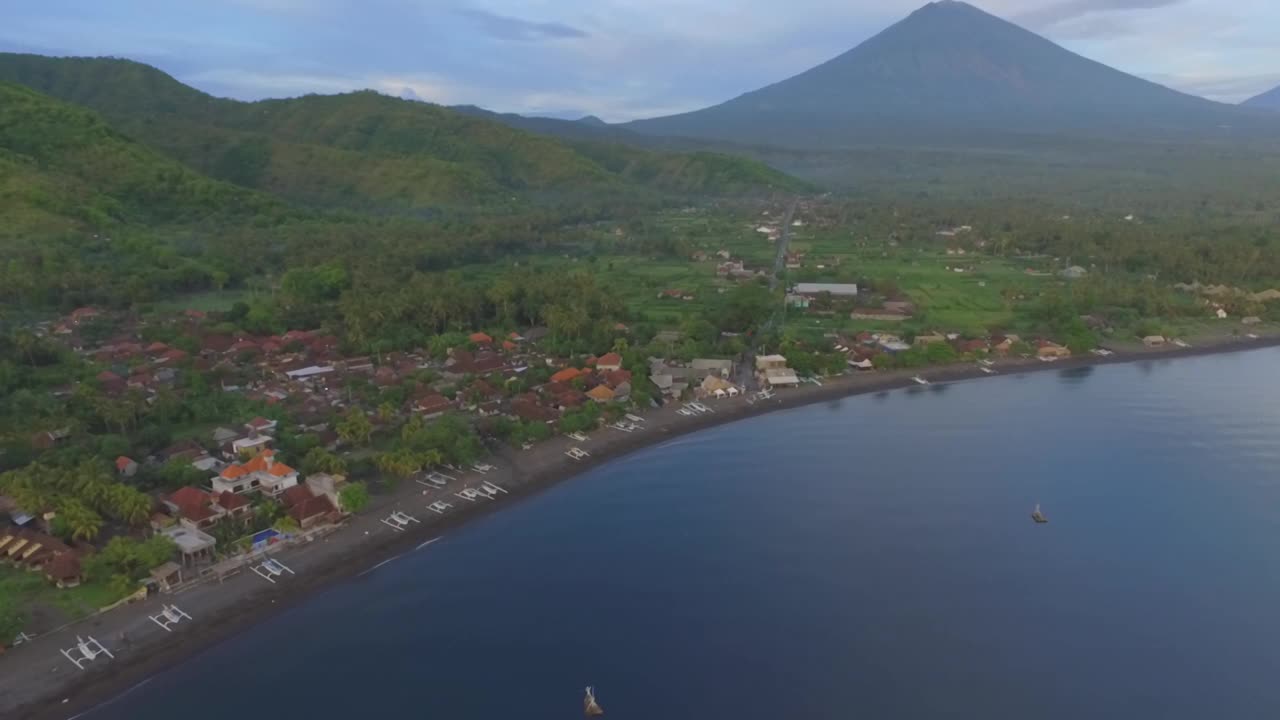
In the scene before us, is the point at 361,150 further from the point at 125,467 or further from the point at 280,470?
the point at 280,470

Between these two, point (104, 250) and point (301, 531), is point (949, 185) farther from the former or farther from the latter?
point (301, 531)

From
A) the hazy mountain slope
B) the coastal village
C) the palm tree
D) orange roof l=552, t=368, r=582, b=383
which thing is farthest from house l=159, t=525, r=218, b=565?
the hazy mountain slope

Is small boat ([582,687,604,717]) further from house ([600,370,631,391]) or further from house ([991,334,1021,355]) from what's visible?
house ([991,334,1021,355])

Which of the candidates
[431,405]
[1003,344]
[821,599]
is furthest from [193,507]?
[1003,344]

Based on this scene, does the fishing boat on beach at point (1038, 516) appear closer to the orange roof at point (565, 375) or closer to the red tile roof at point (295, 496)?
the orange roof at point (565, 375)

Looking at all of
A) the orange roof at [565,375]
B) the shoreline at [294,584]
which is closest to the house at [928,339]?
the shoreline at [294,584]
